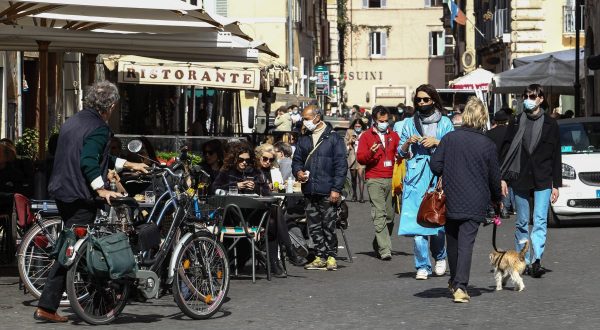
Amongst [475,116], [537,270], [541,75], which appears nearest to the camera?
[475,116]

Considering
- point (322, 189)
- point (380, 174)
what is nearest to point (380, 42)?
point (380, 174)

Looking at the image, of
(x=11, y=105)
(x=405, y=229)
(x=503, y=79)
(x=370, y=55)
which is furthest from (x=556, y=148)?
(x=370, y=55)

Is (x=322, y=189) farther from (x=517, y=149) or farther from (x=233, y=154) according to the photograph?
(x=517, y=149)

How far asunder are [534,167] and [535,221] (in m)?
0.54

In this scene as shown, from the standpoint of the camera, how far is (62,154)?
11.6 meters

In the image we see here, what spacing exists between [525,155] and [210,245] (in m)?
4.44

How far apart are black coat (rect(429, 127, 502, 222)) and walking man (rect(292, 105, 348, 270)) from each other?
337 cm

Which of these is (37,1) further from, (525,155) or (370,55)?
(370,55)

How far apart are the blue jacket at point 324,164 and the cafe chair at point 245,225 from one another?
103cm

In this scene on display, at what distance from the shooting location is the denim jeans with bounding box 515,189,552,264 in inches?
581

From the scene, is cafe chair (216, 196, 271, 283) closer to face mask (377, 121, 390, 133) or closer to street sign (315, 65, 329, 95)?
face mask (377, 121, 390, 133)

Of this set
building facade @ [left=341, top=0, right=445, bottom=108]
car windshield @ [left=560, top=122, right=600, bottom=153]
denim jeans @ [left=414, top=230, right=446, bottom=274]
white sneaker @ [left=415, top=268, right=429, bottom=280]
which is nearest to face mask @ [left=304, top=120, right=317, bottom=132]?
denim jeans @ [left=414, top=230, right=446, bottom=274]

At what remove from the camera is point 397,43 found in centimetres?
9462

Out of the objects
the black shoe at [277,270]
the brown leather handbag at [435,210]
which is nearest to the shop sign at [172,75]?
the black shoe at [277,270]
